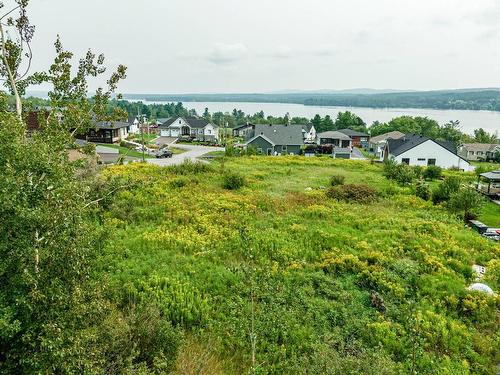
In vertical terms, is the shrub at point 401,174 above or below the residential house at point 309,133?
below

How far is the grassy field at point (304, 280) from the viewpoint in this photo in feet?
29.4

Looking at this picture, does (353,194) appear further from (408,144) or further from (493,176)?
(408,144)

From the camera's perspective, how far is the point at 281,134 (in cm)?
5391

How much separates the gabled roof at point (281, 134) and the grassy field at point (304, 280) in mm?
31011

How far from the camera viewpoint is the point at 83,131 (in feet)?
26.9

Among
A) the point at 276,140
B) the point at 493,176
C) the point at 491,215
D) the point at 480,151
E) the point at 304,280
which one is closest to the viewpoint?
the point at 304,280

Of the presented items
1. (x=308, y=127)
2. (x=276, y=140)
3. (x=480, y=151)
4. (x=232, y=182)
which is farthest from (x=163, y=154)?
(x=480, y=151)

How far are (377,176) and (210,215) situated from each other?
19.1 meters

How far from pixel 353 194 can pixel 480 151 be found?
4743cm

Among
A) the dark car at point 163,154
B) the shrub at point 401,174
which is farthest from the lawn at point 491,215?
the dark car at point 163,154

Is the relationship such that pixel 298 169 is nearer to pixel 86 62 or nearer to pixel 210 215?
pixel 210 215

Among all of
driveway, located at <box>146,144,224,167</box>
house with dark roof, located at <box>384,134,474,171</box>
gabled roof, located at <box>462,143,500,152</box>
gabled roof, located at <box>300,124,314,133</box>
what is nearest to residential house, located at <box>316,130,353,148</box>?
gabled roof, located at <box>300,124,314,133</box>

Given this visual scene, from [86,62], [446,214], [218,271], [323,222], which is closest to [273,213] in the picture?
[323,222]

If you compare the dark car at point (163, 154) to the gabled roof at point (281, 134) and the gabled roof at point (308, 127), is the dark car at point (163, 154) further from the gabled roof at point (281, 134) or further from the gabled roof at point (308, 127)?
the gabled roof at point (308, 127)
